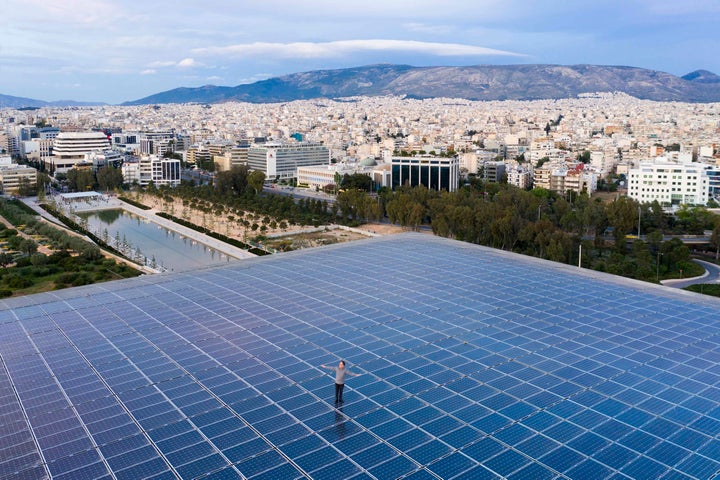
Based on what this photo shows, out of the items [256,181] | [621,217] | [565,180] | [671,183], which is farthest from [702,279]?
[256,181]

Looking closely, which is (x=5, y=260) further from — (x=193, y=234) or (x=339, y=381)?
(x=339, y=381)

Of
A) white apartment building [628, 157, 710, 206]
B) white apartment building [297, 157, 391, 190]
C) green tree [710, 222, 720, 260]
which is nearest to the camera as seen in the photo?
green tree [710, 222, 720, 260]

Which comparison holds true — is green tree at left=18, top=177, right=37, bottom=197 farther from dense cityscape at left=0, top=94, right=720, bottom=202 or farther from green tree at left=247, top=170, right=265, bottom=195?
green tree at left=247, top=170, right=265, bottom=195

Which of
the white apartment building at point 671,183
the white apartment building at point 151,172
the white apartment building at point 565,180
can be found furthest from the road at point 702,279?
the white apartment building at point 151,172

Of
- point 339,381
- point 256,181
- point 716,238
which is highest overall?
point 339,381

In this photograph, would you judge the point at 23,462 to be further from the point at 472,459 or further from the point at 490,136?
the point at 490,136

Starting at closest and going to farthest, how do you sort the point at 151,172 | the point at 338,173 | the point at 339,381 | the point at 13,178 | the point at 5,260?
the point at 339,381, the point at 5,260, the point at 13,178, the point at 338,173, the point at 151,172

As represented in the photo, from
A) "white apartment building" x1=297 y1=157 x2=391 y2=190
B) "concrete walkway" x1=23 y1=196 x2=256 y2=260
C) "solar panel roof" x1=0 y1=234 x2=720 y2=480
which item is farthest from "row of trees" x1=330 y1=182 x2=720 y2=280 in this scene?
"solar panel roof" x1=0 y1=234 x2=720 y2=480

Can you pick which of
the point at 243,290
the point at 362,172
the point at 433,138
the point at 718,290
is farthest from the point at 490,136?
the point at 243,290
